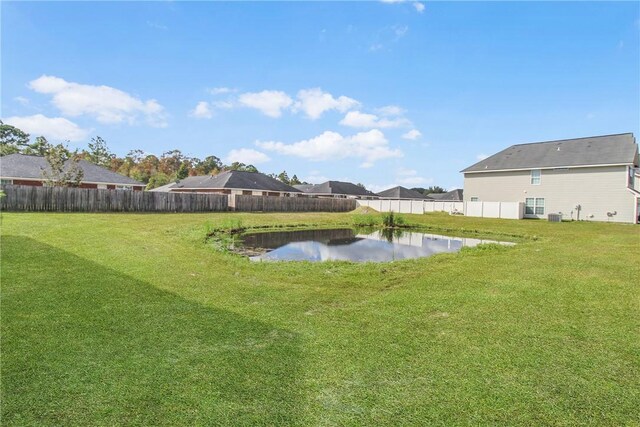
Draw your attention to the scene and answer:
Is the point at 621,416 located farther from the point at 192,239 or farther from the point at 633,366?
the point at 192,239

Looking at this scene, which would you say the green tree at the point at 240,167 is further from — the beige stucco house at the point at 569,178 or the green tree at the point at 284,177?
the beige stucco house at the point at 569,178

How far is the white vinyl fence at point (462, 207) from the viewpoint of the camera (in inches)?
981

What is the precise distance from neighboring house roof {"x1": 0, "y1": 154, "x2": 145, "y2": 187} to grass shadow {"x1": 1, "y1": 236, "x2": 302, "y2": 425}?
84.2 ft

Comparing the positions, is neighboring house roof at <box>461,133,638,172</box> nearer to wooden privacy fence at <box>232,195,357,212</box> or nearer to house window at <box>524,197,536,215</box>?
house window at <box>524,197,536,215</box>

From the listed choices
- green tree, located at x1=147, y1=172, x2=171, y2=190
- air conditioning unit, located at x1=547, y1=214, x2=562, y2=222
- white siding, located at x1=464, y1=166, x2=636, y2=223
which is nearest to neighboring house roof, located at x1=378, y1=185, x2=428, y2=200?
white siding, located at x1=464, y1=166, x2=636, y2=223

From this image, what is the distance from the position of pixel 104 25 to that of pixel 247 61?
5.78 meters

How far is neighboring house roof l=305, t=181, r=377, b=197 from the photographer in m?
43.5

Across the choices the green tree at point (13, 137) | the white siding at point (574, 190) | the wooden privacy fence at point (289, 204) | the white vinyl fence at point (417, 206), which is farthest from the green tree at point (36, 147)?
the white siding at point (574, 190)

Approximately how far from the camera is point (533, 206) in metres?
25.4

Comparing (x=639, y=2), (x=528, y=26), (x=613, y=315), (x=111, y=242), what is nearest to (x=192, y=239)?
(x=111, y=242)

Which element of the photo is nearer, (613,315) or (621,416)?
(621,416)

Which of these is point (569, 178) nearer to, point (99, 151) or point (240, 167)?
point (240, 167)

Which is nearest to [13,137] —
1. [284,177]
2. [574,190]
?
[284,177]

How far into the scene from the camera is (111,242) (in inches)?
328
